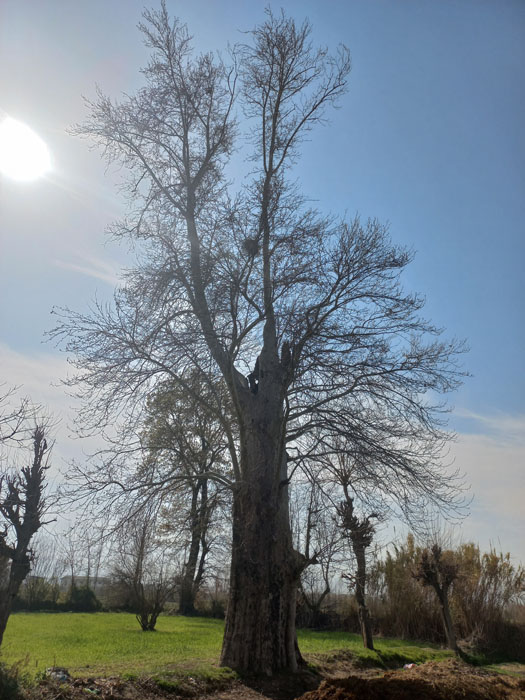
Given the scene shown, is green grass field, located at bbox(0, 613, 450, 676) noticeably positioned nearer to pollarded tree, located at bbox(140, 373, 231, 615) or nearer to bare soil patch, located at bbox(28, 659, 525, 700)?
bare soil patch, located at bbox(28, 659, 525, 700)

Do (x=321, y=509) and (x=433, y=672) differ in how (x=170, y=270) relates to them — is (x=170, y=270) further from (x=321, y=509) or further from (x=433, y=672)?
(x=433, y=672)

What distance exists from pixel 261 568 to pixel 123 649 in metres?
4.97

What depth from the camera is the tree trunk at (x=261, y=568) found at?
325 inches

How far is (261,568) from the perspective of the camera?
336 inches

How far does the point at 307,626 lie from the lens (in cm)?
2017

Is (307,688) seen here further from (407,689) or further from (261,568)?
(407,689)

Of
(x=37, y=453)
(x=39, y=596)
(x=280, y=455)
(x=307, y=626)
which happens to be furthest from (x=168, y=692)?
(x=39, y=596)

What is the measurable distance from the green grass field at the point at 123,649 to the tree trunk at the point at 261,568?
0.66 meters

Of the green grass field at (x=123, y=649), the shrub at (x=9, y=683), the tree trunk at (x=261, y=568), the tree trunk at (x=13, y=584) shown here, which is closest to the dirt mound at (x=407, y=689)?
the tree trunk at (x=261, y=568)

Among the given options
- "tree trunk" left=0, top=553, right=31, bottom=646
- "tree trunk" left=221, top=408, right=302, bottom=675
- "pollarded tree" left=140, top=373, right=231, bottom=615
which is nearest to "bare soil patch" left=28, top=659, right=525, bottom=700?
"tree trunk" left=221, top=408, right=302, bottom=675

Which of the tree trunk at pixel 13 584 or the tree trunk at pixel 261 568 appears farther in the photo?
the tree trunk at pixel 261 568

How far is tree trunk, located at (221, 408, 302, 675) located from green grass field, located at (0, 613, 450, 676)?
0.66 metres

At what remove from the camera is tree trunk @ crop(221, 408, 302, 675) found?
8.25 m

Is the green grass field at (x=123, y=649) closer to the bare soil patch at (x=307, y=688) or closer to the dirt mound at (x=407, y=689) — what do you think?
the bare soil patch at (x=307, y=688)
